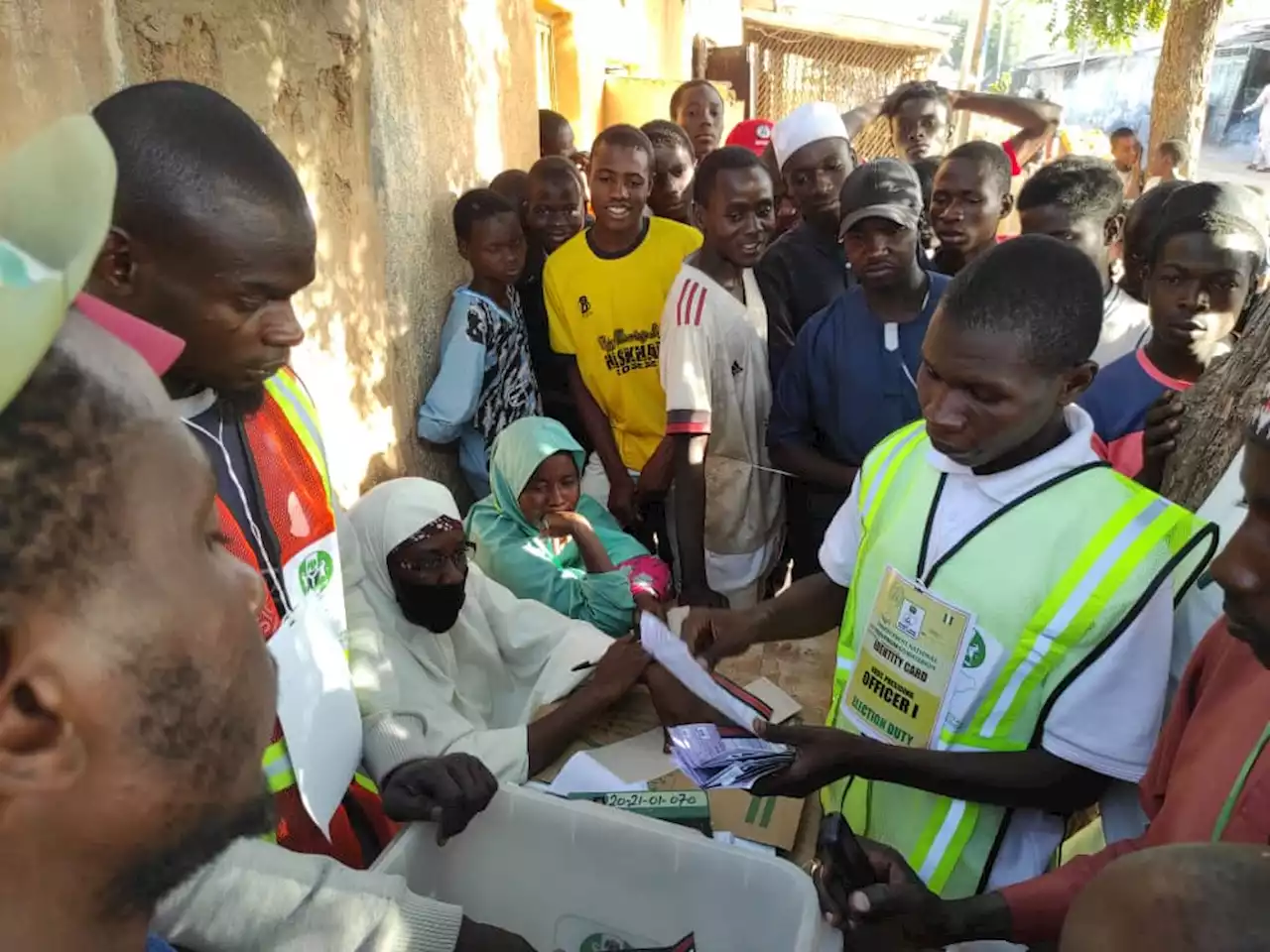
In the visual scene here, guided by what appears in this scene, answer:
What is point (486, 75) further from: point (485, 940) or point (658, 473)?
point (485, 940)

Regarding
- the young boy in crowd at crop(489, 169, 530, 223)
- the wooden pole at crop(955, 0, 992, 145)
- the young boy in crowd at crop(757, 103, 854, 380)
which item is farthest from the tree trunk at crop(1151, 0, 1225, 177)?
the young boy in crowd at crop(489, 169, 530, 223)

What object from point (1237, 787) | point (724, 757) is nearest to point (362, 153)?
point (724, 757)

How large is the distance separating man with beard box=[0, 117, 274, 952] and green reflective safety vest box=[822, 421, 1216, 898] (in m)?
1.15

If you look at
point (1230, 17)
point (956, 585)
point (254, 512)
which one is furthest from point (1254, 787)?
point (1230, 17)

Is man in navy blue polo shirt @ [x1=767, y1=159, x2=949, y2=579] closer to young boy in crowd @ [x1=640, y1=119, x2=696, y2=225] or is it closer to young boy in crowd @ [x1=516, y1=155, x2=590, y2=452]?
young boy in crowd @ [x1=516, y1=155, x2=590, y2=452]

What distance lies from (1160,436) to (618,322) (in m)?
2.07

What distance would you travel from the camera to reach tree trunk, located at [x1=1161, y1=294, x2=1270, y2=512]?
1.62m

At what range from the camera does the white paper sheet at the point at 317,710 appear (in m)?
1.48

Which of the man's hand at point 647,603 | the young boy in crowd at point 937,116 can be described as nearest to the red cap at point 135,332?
the man's hand at point 647,603

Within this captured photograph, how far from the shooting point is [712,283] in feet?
9.99

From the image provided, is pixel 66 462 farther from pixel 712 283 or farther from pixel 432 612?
pixel 712 283

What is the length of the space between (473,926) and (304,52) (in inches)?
100

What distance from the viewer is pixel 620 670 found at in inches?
91.7

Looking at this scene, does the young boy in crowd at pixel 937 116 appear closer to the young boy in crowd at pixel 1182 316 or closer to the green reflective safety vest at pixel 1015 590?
the young boy in crowd at pixel 1182 316
